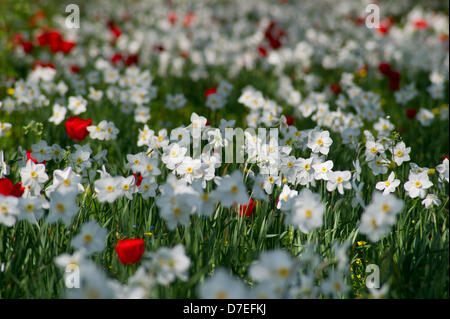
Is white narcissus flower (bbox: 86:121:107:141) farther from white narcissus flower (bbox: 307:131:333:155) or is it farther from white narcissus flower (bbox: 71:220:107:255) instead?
white narcissus flower (bbox: 71:220:107:255)

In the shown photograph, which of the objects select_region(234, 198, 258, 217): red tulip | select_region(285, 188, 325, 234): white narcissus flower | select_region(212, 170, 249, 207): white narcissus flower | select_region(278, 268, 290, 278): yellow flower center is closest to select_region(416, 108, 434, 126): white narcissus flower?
select_region(234, 198, 258, 217): red tulip

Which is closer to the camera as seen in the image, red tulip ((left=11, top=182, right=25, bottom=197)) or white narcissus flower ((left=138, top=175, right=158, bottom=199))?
red tulip ((left=11, top=182, right=25, bottom=197))

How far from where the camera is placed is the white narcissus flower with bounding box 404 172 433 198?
251 centimetres

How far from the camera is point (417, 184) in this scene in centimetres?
253

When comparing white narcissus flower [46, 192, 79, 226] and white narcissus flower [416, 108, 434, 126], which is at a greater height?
white narcissus flower [416, 108, 434, 126]

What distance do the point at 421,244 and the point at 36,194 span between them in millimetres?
1840

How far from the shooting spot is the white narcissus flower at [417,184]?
2.51 metres

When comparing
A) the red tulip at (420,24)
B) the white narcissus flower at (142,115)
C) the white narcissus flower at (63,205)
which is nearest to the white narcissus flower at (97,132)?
the white narcissus flower at (142,115)

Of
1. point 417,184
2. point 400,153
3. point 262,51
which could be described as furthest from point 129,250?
point 262,51

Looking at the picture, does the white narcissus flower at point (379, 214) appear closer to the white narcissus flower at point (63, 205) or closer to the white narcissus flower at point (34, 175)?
the white narcissus flower at point (63, 205)

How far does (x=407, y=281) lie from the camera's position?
7.04 feet

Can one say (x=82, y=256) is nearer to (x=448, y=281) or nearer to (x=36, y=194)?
(x=36, y=194)

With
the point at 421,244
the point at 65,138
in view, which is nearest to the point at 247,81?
the point at 65,138

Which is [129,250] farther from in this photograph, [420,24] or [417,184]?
[420,24]
